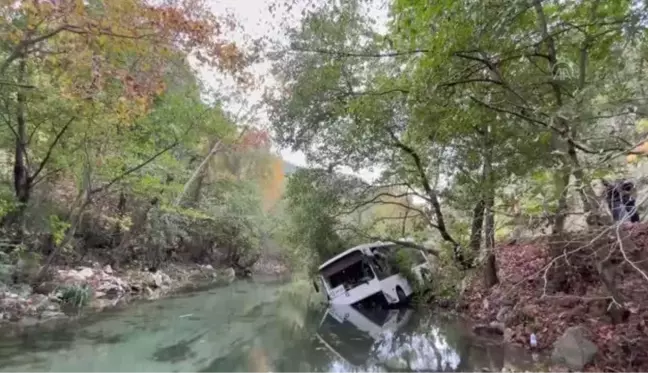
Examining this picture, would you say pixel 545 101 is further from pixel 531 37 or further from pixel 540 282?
pixel 540 282

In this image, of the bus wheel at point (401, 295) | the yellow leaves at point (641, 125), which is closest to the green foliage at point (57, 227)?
the bus wheel at point (401, 295)

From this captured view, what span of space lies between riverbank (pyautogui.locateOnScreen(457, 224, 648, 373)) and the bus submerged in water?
341cm

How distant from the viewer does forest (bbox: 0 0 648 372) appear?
190 inches

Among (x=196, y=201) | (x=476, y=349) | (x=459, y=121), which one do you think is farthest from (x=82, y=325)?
(x=196, y=201)

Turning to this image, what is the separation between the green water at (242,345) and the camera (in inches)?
260

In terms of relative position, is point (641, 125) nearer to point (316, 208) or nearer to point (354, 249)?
point (354, 249)

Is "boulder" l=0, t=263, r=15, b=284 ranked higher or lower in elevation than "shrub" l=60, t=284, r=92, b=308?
higher

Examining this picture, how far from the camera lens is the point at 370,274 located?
13.2 m

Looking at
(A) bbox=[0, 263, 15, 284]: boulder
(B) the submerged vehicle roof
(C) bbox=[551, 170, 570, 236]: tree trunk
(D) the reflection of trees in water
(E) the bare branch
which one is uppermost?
(E) the bare branch

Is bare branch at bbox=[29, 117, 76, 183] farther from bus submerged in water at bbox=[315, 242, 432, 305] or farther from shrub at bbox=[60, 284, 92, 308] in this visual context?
bus submerged in water at bbox=[315, 242, 432, 305]

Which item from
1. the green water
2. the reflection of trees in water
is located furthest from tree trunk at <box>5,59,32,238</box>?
the reflection of trees in water

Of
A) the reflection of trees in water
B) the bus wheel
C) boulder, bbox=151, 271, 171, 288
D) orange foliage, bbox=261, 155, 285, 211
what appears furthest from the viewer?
orange foliage, bbox=261, 155, 285, 211

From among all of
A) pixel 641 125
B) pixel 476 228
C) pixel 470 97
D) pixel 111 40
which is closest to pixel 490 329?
pixel 476 228

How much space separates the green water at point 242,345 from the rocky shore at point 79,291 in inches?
38.3
